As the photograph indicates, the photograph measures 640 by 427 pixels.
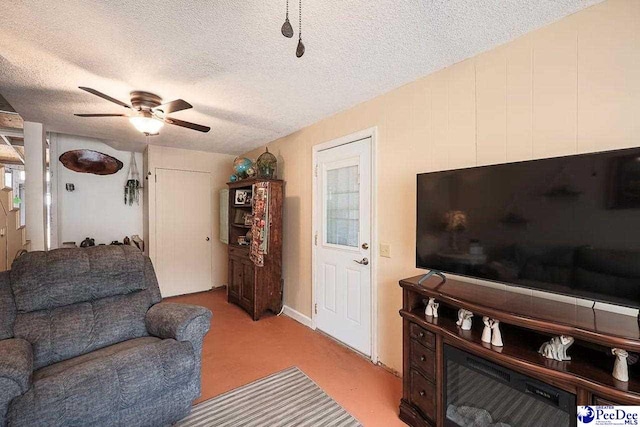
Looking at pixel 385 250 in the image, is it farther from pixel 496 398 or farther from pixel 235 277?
pixel 235 277

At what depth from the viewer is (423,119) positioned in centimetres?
212

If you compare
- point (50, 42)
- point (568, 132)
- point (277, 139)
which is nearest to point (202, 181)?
point (277, 139)

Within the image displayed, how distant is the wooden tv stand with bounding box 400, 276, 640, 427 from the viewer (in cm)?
104

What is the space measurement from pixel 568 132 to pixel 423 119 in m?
0.91

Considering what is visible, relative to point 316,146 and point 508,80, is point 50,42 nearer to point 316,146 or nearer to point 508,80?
point 316,146

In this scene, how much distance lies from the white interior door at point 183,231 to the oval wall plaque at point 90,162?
76 cm

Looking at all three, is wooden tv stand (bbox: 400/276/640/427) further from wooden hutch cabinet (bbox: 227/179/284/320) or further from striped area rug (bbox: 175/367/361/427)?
wooden hutch cabinet (bbox: 227/179/284/320)

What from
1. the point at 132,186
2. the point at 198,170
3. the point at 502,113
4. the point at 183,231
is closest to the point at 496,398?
the point at 502,113

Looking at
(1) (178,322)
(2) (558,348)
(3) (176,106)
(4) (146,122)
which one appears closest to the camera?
(2) (558,348)

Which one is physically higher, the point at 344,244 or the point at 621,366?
the point at 344,244

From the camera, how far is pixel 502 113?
1.71 meters

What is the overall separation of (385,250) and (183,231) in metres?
3.60

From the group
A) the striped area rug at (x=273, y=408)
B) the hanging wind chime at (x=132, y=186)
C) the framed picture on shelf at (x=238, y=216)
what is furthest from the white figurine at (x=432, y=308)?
the hanging wind chime at (x=132, y=186)

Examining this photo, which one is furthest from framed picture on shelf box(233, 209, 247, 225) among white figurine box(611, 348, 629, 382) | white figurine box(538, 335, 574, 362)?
white figurine box(611, 348, 629, 382)
